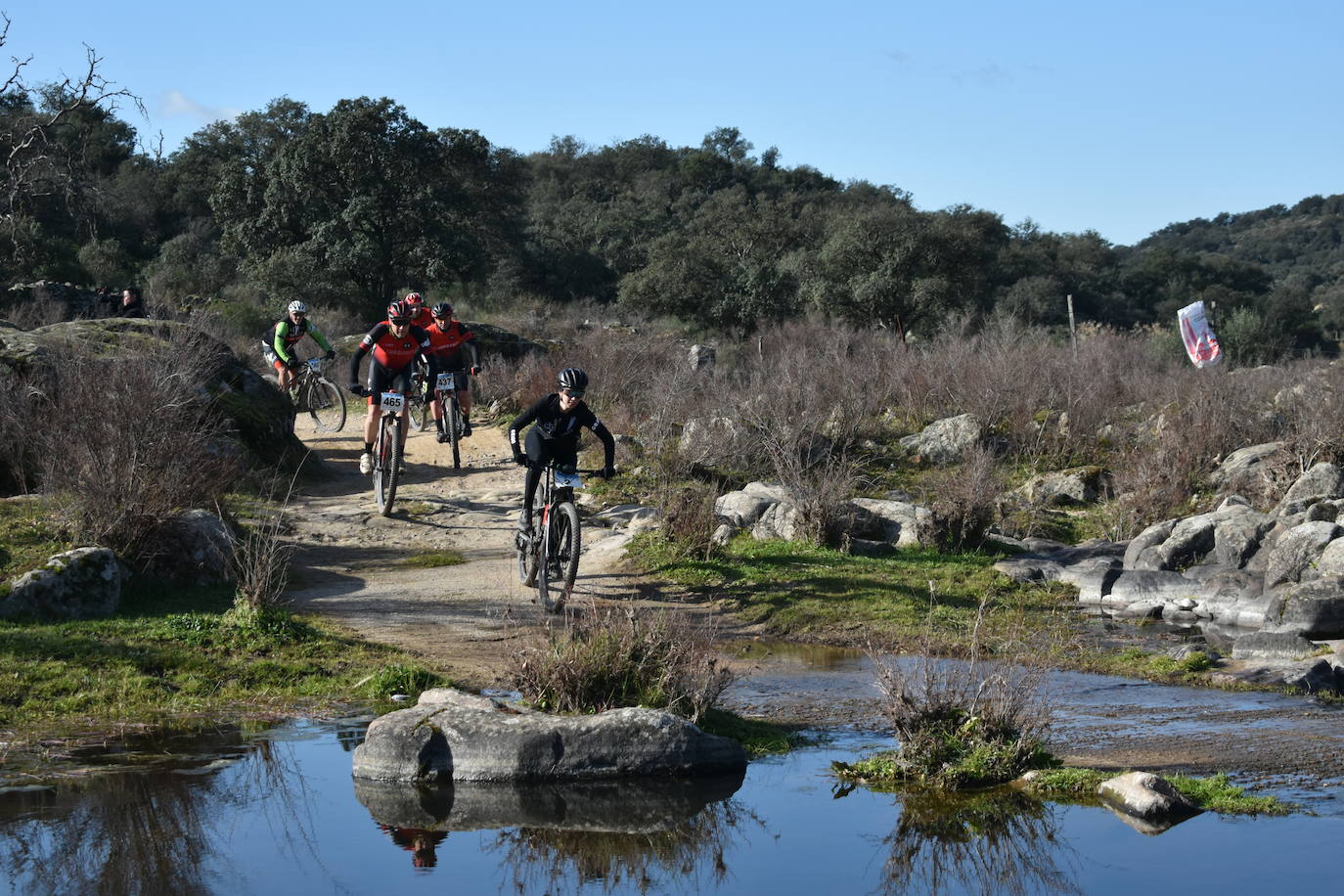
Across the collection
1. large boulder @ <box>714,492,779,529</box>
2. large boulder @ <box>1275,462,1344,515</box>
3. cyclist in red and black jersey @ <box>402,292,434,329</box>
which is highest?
cyclist in red and black jersey @ <box>402,292,434,329</box>

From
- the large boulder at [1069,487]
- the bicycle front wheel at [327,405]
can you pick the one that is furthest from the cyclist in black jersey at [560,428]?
the large boulder at [1069,487]

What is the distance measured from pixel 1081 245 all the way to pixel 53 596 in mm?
60974

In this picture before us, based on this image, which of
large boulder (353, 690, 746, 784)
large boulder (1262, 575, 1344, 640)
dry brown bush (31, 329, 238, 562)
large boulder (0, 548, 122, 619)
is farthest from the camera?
large boulder (1262, 575, 1344, 640)

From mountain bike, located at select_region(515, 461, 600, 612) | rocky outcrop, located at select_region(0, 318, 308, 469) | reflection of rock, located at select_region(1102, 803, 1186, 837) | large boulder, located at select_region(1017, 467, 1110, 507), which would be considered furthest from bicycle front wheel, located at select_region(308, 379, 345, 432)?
reflection of rock, located at select_region(1102, 803, 1186, 837)

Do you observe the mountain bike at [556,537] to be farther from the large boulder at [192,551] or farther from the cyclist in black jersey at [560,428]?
the large boulder at [192,551]

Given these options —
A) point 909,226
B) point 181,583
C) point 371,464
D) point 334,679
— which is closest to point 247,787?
point 334,679

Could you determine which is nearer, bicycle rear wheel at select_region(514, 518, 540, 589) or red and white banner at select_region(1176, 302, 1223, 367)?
Answer: bicycle rear wheel at select_region(514, 518, 540, 589)

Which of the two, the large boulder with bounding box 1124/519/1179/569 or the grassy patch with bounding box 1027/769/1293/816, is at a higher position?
the large boulder with bounding box 1124/519/1179/569

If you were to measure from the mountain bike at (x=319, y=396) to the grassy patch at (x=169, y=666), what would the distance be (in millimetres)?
9335

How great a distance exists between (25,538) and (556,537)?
164 inches

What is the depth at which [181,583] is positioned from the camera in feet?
35.4

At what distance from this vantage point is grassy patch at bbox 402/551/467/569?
12.9m

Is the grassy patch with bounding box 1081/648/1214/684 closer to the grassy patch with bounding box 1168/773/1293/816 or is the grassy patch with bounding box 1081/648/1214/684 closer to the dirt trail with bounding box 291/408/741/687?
the dirt trail with bounding box 291/408/741/687

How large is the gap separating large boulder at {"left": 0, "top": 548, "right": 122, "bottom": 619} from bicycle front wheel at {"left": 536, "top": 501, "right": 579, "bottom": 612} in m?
3.18
